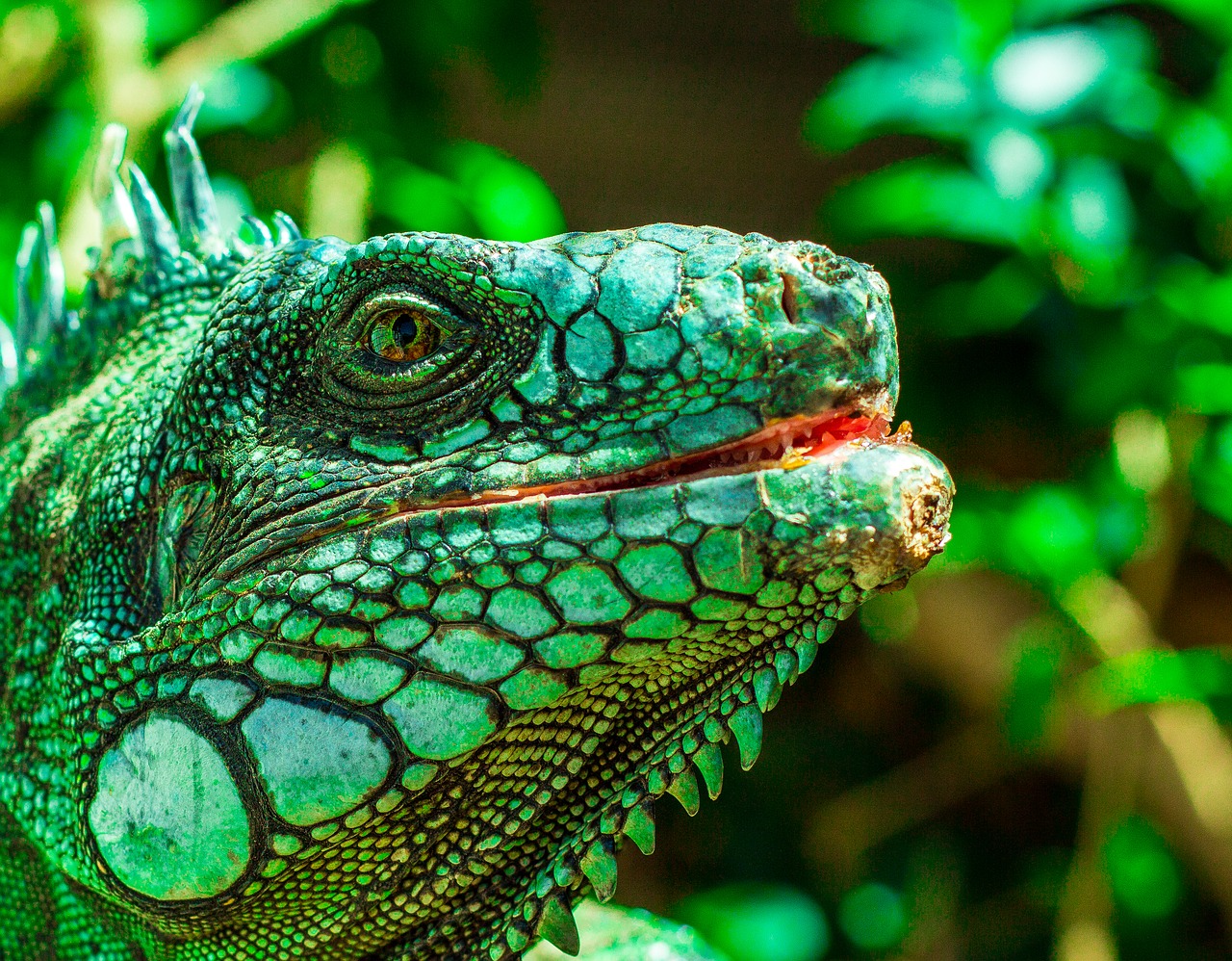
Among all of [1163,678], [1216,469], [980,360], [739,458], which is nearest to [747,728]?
[739,458]

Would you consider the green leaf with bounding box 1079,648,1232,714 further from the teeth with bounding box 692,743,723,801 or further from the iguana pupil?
the iguana pupil

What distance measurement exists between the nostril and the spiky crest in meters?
1.28

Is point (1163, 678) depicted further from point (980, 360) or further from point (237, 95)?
point (237, 95)

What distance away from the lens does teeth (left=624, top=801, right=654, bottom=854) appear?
1922mm

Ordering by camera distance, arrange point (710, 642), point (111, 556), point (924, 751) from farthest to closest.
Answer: point (924, 751) < point (111, 556) < point (710, 642)

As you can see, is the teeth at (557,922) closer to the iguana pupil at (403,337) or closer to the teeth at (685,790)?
the teeth at (685,790)

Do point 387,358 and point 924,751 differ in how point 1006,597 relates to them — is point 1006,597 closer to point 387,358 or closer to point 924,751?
point 924,751

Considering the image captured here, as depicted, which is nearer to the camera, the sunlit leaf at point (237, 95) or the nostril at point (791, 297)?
the nostril at point (791, 297)

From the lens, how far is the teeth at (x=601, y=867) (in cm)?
193

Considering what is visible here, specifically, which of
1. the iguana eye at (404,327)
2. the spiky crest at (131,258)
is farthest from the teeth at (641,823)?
the spiky crest at (131,258)

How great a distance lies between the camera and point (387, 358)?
1899mm

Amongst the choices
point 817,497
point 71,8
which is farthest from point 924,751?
point 817,497

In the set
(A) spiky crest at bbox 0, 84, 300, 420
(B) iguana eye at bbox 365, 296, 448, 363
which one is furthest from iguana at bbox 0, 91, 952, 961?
(A) spiky crest at bbox 0, 84, 300, 420

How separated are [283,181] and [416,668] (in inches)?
198
